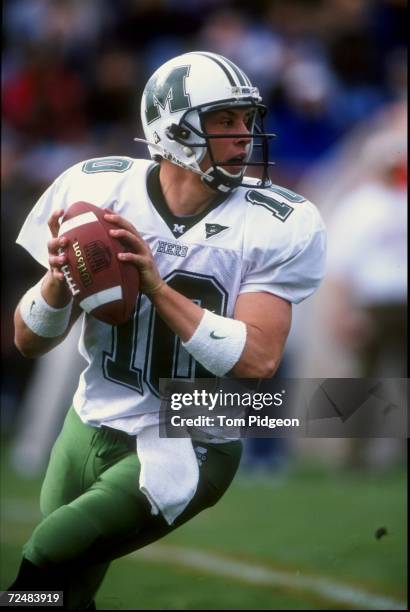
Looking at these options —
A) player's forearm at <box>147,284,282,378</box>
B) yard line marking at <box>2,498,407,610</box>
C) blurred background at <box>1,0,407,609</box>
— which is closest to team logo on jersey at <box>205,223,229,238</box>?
player's forearm at <box>147,284,282,378</box>

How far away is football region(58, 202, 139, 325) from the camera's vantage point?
9.82ft

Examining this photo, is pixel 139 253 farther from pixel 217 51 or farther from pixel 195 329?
pixel 217 51

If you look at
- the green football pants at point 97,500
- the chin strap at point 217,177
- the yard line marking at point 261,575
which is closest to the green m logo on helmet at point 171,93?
the chin strap at point 217,177

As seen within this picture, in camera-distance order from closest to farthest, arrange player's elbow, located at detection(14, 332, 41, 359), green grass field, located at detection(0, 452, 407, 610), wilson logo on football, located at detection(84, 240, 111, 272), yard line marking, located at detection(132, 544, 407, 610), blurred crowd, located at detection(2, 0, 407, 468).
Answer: wilson logo on football, located at detection(84, 240, 111, 272) < player's elbow, located at detection(14, 332, 41, 359) < green grass field, located at detection(0, 452, 407, 610) < yard line marking, located at detection(132, 544, 407, 610) < blurred crowd, located at detection(2, 0, 407, 468)

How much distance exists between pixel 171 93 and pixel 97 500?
3.48ft

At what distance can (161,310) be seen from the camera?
3035 mm

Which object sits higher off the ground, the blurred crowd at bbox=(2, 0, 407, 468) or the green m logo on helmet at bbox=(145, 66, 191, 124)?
the green m logo on helmet at bbox=(145, 66, 191, 124)

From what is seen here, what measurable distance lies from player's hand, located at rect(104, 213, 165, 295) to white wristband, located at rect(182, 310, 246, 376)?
0.49 feet

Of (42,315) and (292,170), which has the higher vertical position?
(42,315)

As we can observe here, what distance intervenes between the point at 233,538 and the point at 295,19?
3.90 metres

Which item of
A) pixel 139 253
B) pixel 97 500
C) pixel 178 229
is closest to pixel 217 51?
pixel 178 229

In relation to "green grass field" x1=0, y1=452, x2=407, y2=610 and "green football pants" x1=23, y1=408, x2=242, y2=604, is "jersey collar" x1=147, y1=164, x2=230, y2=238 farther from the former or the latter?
"green grass field" x1=0, y1=452, x2=407, y2=610

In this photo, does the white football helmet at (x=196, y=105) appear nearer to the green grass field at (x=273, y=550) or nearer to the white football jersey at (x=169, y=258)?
the white football jersey at (x=169, y=258)

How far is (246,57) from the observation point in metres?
7.40
